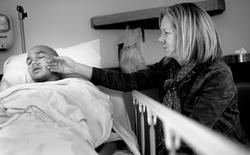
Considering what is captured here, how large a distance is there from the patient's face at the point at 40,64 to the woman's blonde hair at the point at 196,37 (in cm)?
83

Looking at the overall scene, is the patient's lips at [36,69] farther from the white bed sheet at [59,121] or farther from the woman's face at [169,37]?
the woman's face at [169,37]

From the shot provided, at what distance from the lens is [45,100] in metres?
1.08

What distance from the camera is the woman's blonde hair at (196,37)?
106 cm

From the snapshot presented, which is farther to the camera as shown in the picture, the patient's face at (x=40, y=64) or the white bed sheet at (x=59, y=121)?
the patient's face at (x=40, y=64)

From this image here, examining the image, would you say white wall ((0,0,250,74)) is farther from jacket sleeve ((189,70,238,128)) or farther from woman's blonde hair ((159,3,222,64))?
jacket sleeve ((189,70,238,128))

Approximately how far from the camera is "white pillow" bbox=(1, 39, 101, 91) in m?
1.57

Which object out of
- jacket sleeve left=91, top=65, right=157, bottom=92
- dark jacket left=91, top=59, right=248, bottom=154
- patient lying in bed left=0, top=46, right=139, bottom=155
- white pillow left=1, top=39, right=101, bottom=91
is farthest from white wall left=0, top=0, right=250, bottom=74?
dark jacket left=91, top=59, right=248, bottom=154

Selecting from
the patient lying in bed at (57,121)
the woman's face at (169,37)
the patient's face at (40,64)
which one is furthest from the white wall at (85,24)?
the woman's face at (169,37)

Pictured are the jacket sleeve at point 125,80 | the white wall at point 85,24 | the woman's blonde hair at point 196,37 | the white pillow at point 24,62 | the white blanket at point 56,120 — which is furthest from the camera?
the white wall at point 85,24

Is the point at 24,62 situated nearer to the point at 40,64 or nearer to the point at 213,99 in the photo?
the point at 40,64

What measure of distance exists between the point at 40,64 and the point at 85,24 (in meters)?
0.66

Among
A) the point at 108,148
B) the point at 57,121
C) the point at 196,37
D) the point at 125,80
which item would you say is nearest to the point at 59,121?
the point at 57,121

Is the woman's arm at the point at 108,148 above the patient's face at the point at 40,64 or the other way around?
the other way around

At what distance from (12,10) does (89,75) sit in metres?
0.94
